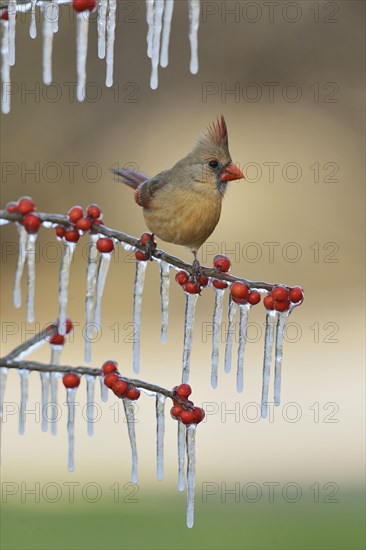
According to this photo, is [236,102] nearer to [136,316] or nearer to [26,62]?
[26,62]

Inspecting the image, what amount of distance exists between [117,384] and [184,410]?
13cm

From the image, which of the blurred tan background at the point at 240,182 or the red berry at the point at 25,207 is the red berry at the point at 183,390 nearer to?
the red berry at the point at 25,207

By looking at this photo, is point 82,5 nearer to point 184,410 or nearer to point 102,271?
point 102,271

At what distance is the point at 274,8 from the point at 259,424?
3.16m

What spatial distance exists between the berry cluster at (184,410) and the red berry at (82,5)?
65cm

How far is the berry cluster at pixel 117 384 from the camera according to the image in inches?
61.7

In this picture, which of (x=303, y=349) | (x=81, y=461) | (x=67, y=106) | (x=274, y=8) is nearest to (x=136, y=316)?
(x=81, y=461)

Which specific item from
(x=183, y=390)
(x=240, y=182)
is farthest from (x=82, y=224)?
(x=240, y=182)

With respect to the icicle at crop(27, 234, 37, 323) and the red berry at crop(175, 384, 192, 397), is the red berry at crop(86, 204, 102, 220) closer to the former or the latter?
the icicle at crop(27, 234, 37, 323)

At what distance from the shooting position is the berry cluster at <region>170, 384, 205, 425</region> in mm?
1609

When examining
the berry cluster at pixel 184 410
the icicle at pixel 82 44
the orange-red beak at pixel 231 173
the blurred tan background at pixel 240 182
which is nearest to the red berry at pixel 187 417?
the berry cluster at pixel 184 410

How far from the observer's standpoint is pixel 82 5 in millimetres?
1538

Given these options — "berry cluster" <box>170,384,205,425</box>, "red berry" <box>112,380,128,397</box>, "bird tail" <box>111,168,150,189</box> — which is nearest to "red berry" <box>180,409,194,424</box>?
"berry cluster" <box>170,384,205,425</box>

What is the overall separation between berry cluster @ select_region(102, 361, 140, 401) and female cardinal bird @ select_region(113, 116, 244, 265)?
0.73 meters
